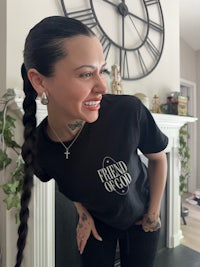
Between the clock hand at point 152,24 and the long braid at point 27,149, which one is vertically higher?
the clock hand at point 152,24

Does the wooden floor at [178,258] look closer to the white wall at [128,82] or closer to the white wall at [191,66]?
the white wall at [128,82]

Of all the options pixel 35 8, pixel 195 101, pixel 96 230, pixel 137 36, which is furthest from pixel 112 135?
pixel 195 101

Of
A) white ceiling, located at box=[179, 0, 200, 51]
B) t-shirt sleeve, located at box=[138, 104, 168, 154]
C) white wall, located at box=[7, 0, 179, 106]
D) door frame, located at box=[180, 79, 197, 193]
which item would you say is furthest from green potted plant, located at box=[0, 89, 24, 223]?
door frame, located at box=[180, 79, 197, 193]

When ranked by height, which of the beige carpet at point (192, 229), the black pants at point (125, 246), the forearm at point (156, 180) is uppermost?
the forearm at point (156, 180)

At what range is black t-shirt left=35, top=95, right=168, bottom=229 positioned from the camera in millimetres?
543

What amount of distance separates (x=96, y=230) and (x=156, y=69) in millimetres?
1513

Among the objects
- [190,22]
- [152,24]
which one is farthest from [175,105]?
[190,22]

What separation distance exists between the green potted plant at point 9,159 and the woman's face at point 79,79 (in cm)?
67

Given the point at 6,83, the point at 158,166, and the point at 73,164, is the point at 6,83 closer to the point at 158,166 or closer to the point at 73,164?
the point at 73,164

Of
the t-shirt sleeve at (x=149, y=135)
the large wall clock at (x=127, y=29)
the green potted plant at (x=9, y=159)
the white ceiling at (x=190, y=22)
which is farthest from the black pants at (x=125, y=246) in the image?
the white ceiling at (x=190, y=22)

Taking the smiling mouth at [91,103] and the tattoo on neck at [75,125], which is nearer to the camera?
the smiling mouth at [91,103]

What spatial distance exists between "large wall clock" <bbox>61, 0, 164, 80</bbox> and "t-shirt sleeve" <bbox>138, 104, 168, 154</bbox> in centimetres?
99

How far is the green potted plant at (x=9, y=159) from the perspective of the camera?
3.10 ft

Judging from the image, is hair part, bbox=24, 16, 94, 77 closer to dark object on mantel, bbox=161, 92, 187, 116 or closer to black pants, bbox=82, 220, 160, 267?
black pants, bbox=82, 220, 160, 267
